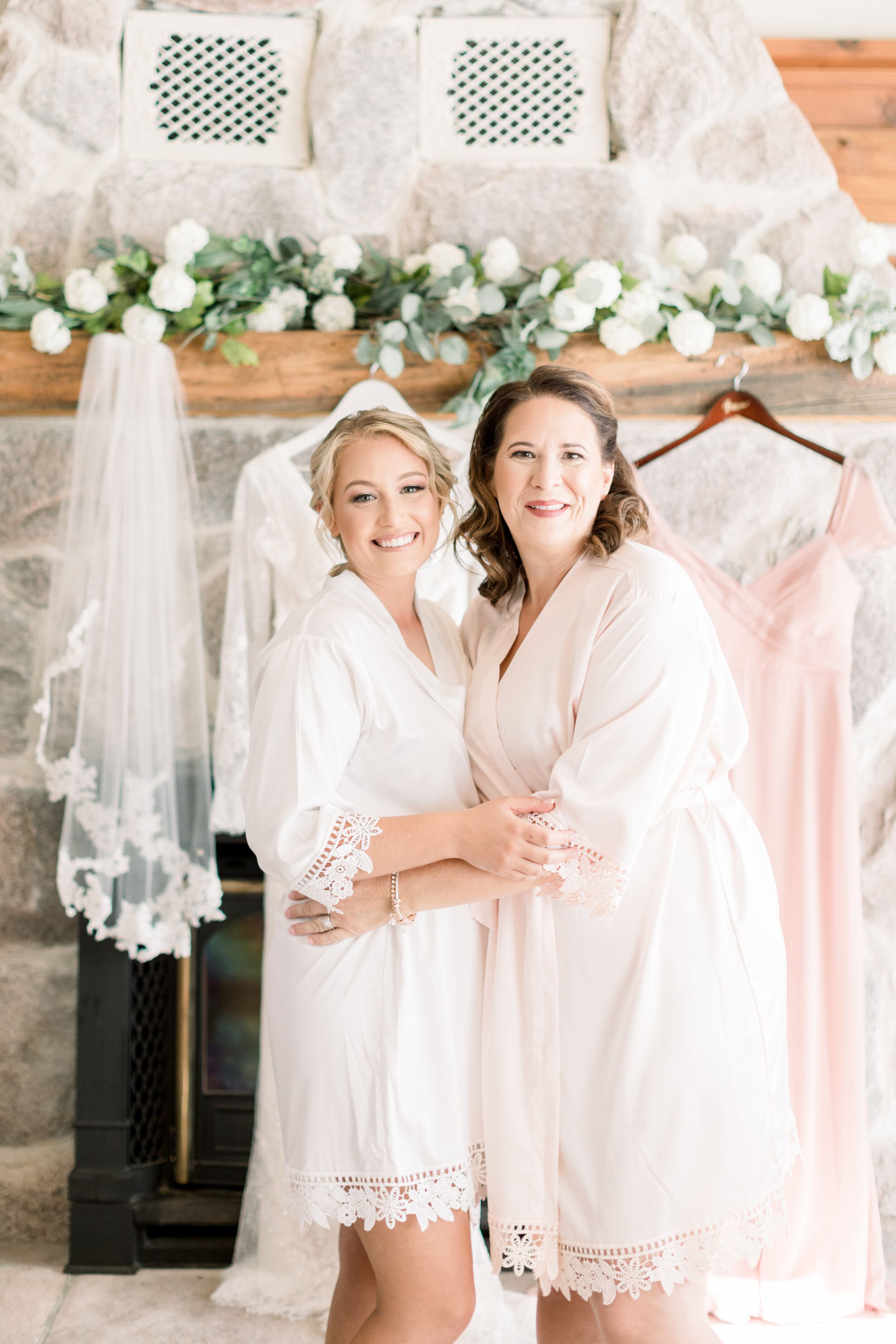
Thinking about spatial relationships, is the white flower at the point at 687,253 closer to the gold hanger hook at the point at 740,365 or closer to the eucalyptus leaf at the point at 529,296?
the gold hanger hook at the point at 740,365

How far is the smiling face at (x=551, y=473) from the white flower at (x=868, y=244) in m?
1.09

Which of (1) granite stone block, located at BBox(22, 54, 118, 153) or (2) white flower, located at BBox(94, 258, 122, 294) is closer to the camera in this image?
(2) white flower, located at BBox(94, 258, 122, 294)

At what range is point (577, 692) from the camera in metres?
1.40

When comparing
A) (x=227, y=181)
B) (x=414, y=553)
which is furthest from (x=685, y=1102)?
(x=227, y=181)

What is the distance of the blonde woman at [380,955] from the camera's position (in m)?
1.37

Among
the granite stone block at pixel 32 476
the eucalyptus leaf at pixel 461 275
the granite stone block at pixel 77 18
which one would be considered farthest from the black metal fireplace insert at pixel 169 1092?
the granite stone block at pixel 77 18

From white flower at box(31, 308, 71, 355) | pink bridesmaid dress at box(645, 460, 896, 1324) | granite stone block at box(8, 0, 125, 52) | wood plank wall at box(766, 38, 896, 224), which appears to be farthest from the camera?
wood plank wall at box(766, 38, 896, 224)

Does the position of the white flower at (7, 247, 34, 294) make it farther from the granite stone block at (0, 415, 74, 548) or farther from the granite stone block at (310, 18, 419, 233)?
the granite stone block at (310, 18, 419, 233)

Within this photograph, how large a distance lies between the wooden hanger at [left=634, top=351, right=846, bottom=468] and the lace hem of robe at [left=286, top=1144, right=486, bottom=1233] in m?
1.46

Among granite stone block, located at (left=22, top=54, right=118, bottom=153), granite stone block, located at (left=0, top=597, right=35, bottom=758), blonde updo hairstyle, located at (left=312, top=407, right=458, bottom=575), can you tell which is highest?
granite stone block, located at (left=22, top=54, right=118, bottom=153)

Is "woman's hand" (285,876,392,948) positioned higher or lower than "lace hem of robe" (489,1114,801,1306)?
higher

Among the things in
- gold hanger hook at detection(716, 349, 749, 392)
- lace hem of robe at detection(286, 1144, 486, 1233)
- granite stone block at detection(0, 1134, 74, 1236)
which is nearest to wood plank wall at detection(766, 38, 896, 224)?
gold hanger hook at detection(716, 349, 749, 392)

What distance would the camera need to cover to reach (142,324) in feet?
7.04

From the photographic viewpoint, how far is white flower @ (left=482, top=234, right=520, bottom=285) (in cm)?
219
